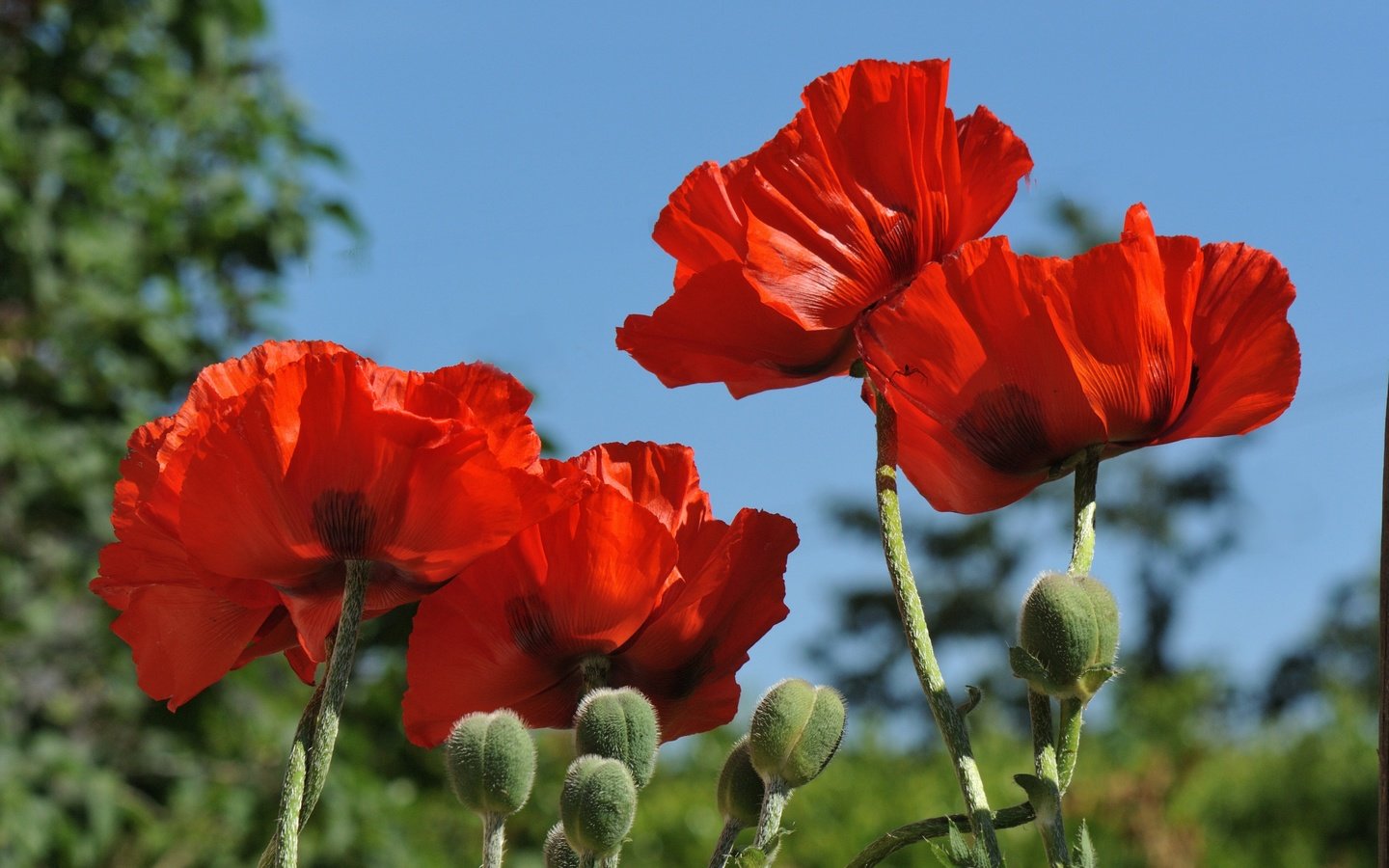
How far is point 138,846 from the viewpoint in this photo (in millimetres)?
2781

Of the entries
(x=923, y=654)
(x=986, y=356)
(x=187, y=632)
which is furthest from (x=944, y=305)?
(x=187, y=632)

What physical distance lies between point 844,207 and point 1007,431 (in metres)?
0.12

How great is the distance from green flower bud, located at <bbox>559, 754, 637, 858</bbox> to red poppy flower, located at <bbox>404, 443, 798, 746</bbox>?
91mm

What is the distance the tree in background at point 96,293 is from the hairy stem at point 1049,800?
7.38 ft

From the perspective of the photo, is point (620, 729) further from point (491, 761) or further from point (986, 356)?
point (986, 356)

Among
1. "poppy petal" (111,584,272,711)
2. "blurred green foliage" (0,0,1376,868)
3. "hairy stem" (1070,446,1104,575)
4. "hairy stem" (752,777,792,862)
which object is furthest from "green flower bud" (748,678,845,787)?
"blurred green foliage" (0,0,1376,868)

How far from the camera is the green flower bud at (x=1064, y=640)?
521 mm

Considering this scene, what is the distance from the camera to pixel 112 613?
285 centimetres

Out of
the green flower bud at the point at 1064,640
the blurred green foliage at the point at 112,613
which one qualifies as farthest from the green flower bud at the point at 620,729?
the blurred green foliage at the point at 112,613

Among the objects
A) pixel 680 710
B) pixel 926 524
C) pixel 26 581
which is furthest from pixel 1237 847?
pixel 926 524

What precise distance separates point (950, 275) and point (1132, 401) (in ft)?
0.29

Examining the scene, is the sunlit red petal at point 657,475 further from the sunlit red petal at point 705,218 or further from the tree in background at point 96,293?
the tree in background at point 96,293

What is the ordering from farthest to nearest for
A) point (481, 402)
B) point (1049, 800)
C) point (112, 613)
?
point (112, 613)
point (481, 402)
point (1049, 800)

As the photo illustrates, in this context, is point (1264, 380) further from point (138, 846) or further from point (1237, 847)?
point (1237, 847)
